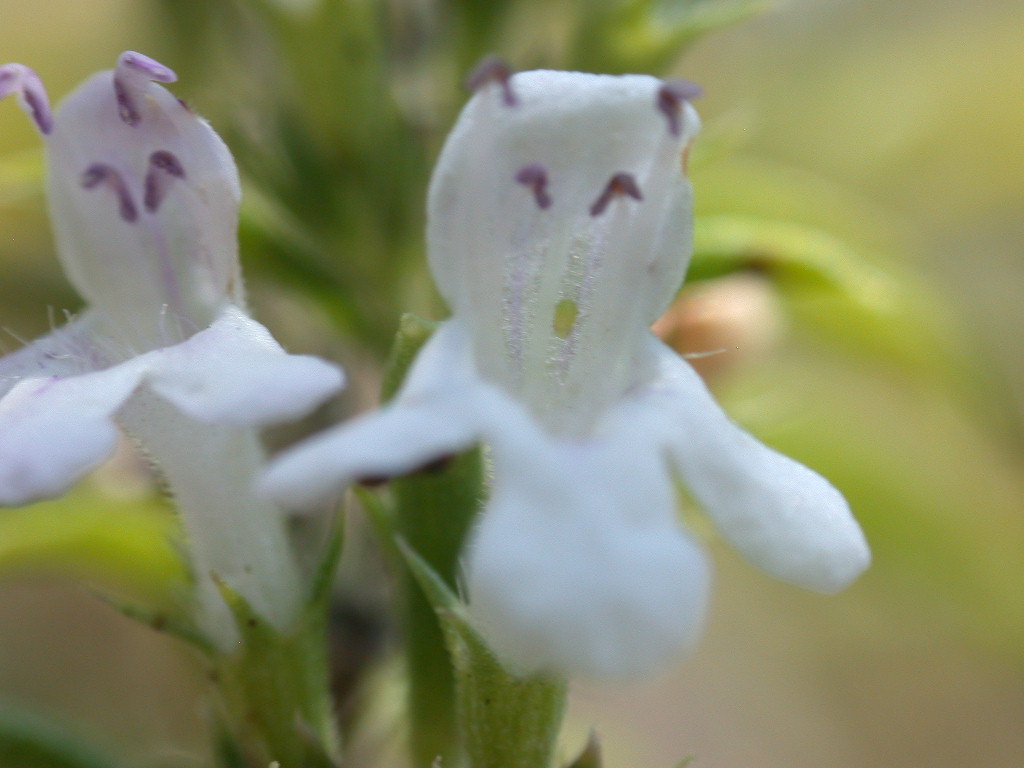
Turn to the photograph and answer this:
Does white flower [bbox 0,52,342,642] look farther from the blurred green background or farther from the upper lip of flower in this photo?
the blurred green background

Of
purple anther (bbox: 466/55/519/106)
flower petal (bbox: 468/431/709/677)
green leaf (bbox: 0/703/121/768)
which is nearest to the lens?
flower petal (bbox: 468/431/709/677)

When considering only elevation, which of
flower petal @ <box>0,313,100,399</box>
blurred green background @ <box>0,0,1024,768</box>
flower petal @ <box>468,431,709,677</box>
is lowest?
blurred green background @ <box>0,0,1024,768</box>

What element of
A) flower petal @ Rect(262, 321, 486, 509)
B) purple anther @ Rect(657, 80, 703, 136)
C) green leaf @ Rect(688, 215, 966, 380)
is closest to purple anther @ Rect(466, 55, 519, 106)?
purple anther @ Rect(657, 80, 703, 136)

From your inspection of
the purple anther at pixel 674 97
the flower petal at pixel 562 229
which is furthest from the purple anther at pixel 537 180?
the purple anther at pixel 674 97

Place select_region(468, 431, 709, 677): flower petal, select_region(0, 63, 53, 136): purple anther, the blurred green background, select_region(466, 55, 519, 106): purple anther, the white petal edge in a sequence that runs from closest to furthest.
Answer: select_region(468, 431, 709, 677): flower petal
the white petal edge
select_region(466, 55, 519, 106): purple anther
select_region(0, 63, 53, 136): purple anther
the blurred green background

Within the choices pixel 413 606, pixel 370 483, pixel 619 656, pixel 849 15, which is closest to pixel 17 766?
pixel 413 606

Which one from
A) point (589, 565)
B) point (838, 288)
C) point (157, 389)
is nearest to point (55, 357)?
point (157, 389)
